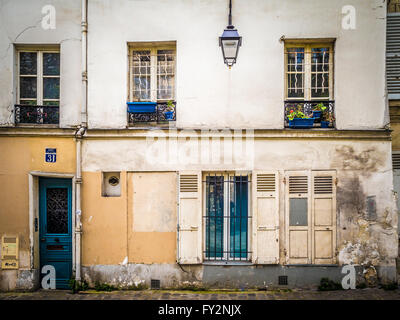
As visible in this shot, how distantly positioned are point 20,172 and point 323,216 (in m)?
6.55

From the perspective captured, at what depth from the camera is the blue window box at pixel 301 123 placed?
648cm

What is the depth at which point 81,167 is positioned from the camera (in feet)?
21.8

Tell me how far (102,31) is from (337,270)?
7.11 meters

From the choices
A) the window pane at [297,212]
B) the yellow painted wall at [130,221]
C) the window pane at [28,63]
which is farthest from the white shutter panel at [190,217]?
the window pane at [28,63]

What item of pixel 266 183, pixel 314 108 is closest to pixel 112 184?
pixel 266 183

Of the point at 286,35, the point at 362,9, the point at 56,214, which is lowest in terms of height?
the point at 56,214

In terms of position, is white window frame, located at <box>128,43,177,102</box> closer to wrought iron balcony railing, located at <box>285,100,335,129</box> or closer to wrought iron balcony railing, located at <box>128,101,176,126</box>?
wrought iron balcony railing, located at <box>128,101,176,126</box>

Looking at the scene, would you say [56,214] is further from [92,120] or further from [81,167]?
[92,120]

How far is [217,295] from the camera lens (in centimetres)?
630

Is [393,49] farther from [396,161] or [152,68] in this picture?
[152,68]

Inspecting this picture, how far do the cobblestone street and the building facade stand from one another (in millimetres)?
227
